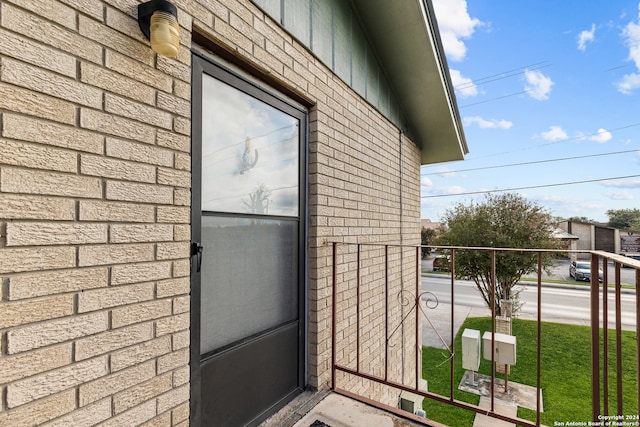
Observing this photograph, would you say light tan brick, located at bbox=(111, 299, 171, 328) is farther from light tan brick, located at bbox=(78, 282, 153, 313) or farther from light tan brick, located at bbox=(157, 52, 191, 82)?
light tan brick, located at bbox=(157, 52, 191, 82)

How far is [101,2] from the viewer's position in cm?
111

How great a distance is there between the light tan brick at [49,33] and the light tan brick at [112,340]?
989 mm

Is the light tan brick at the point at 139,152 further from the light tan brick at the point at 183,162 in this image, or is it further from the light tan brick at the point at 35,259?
the light tan brick at the point at 35,259

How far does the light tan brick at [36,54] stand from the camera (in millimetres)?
887

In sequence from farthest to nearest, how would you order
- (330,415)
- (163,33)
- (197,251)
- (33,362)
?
(330,415) → (197,251) → (163,33) → (33,362)

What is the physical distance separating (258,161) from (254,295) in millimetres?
855

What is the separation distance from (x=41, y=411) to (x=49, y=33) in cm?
120

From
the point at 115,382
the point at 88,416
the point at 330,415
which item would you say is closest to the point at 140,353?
the point at 115,382

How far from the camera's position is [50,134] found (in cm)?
98

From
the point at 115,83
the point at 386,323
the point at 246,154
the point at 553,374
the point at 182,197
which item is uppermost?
the point at 115,83

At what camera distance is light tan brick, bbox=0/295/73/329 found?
878 millimetres

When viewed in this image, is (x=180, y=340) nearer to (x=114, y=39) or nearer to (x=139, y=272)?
(x=139, y=272)

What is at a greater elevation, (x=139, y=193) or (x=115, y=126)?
(x=115, y=126)

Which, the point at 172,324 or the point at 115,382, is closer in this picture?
the point at 115,382
